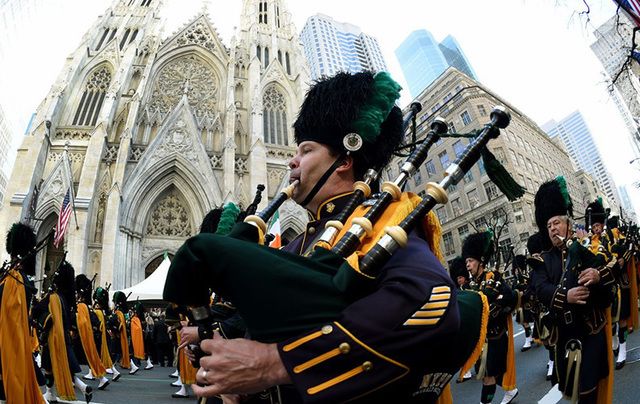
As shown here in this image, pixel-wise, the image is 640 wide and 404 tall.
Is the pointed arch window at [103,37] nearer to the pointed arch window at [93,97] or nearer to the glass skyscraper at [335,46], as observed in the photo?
the pointed arch window at [93,97]

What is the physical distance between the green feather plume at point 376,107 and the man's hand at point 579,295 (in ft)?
9.10

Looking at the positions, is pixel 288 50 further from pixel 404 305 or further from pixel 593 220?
pixel 404 305

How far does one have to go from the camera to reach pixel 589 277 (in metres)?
3.41

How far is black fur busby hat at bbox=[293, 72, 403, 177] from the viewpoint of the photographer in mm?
2004

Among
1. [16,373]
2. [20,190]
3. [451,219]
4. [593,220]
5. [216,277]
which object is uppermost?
[451,219]

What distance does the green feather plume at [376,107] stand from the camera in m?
1.98

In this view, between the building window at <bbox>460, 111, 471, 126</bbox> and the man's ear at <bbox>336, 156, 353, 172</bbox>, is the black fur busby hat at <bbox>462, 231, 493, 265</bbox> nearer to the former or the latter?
the man's ear at <bbox>336, 156, 353, 172</bbox>

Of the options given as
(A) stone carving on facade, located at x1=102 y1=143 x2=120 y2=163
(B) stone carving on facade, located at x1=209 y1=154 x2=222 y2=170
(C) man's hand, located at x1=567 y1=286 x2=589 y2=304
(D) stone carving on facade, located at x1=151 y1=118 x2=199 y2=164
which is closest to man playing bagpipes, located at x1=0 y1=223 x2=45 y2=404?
(C) man's hand, located at x1=567 y1=286 x2=589 y2=304

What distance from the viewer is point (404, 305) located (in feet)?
3.62

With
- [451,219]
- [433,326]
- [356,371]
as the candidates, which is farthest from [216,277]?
[451,219]

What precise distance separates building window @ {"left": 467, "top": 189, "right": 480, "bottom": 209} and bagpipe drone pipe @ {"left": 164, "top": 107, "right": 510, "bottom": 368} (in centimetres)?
4296

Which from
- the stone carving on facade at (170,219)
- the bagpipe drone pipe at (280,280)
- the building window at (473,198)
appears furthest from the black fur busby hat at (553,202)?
the building window at (473,198)

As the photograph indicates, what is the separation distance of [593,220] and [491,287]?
12.0 feet

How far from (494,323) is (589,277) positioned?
10.5 feet
